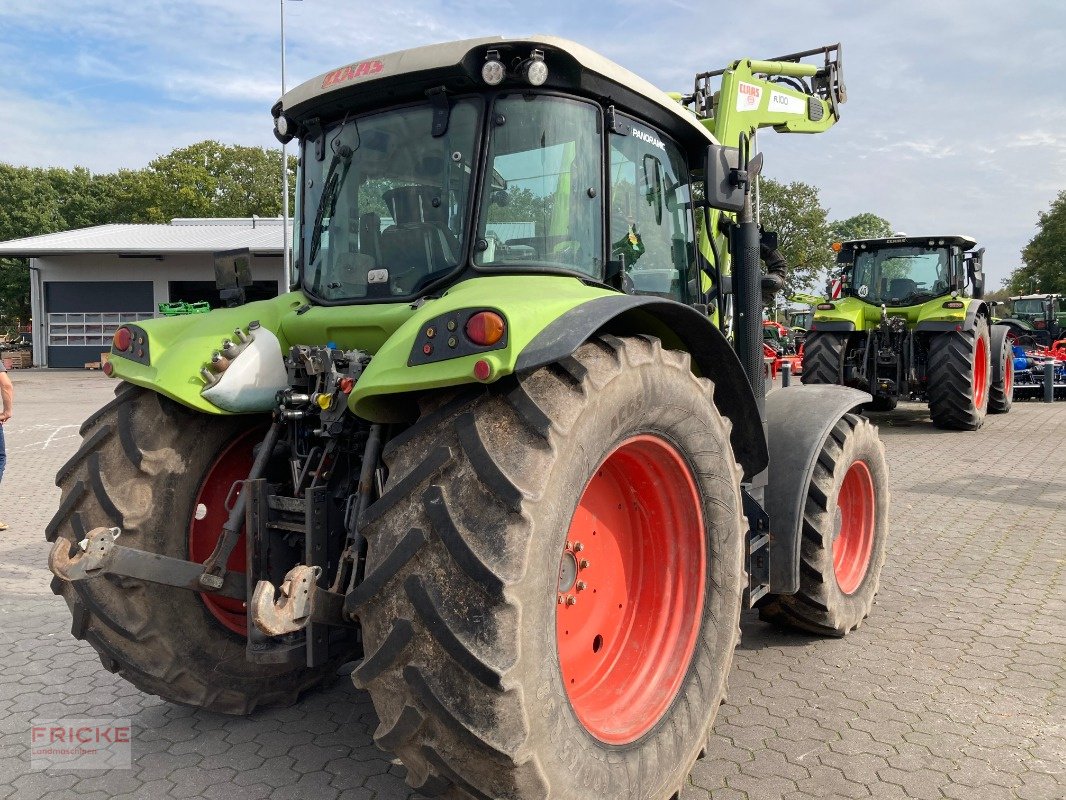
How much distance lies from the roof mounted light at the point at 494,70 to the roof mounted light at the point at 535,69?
8cm

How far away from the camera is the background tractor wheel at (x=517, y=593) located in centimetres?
216

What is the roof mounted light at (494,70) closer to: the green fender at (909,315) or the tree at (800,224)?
the green fender at (909,315)

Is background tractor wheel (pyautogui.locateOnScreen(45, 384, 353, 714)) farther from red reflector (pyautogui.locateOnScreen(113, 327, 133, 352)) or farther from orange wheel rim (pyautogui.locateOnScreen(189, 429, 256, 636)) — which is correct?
red reflector (pyautogui.locateOnScreen(113, 327, 133, 352))

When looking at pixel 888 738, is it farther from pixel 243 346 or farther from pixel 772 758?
pixel 243 346

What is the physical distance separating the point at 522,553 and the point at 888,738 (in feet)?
7.16

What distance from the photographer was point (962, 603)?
5.09 metres

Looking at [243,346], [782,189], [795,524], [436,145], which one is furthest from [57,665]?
[782,189]

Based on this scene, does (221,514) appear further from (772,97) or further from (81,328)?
(81,328)

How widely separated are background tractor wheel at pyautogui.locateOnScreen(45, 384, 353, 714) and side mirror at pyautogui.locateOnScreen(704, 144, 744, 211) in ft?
7.13

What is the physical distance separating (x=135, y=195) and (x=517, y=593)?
2074 inches

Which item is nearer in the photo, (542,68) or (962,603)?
(542,68)

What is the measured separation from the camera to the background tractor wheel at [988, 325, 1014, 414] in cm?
1391

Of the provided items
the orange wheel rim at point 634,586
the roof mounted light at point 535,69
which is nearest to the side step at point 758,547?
the orange wheel rim at point 634,586

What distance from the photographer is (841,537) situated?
15.9ft
